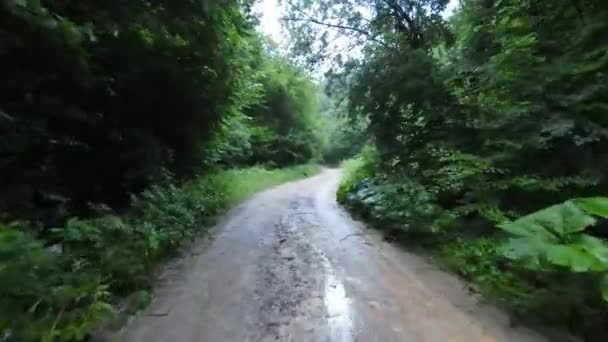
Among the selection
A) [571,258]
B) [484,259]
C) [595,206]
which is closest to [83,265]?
[571,258]

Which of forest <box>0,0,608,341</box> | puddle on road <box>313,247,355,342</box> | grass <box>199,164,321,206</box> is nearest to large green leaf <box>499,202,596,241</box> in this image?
forest <box>0,0,608,341</box>

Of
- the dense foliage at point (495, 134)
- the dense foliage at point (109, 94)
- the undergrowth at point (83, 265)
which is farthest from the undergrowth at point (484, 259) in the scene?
the dense foliage at point (109, 94)

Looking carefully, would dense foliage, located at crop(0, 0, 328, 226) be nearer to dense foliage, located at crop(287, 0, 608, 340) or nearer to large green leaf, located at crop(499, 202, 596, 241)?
dense foliage, located at crop(287, 0, 608, 340)

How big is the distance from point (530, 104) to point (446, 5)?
5381 mm

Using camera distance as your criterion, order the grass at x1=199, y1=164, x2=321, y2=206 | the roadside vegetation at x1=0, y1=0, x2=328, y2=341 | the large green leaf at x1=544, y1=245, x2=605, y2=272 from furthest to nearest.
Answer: the grass at x1=199, y1=164, x2=321, y2=206
the roadside vegetation at x1=0, y1=0, x2=328, y2=341
the large green leaf at x1=544, y1=245, x2=605, y2=272

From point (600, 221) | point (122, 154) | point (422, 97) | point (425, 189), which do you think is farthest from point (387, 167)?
point (122, 154)

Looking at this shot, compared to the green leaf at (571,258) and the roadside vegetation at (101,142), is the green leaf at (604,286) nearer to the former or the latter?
the green leaf at (571,258)

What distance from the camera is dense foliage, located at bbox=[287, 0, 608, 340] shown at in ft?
14.8

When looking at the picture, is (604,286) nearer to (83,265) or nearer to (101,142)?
(83,265)

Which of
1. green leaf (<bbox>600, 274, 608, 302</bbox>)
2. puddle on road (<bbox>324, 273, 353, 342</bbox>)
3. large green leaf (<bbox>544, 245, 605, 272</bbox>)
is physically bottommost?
puddle on road (<bbox>324, 273, 353, 342</bbox>)

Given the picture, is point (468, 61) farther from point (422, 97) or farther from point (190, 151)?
point (190, 151)

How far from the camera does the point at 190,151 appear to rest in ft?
31.9

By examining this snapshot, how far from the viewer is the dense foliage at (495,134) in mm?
4496

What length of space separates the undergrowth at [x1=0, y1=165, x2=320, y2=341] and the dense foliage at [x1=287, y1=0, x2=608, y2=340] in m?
3.57
